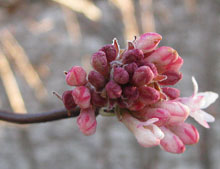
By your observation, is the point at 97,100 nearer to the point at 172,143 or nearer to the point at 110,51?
the point at 110,51

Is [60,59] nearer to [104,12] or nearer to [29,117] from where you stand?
[104,12]

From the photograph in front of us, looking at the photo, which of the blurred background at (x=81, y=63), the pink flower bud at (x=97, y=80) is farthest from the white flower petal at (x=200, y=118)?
the blurred background at (x=81, y=63)

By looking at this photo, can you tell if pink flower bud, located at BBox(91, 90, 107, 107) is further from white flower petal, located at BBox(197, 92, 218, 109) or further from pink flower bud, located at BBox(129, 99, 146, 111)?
white flower petal, located at BBox(197, 92, 218, 109)

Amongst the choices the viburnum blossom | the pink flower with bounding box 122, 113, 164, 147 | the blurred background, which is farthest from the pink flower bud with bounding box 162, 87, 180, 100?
the blurred background

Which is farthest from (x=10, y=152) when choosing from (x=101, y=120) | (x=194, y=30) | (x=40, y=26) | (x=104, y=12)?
(x=194, y=30)

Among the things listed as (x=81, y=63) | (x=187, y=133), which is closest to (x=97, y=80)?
(x=187, y=133)

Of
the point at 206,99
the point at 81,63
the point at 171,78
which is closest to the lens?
the point at 171,78
